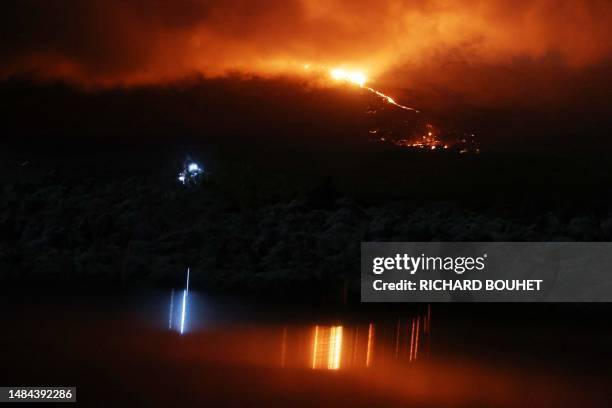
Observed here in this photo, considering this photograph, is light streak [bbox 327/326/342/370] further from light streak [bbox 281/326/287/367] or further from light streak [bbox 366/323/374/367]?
light streak [bbox 281/326/287/367]

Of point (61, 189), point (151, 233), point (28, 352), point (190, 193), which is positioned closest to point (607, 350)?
point (28, 352)

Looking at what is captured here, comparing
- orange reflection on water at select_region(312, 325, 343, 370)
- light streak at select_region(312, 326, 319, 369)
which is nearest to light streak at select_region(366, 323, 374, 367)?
orange reflection on water at select_region(312, 325, 343, 370)

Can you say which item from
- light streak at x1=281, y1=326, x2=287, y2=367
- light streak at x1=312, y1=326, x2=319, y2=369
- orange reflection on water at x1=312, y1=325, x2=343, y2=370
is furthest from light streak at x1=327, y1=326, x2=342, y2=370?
light streak at x1=281, y1=326, x2=287, y2=367

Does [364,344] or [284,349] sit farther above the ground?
[364,344]

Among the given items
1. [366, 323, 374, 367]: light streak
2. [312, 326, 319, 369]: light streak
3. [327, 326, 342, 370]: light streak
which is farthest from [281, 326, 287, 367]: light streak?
[366, 323, 374, 367]: light streak

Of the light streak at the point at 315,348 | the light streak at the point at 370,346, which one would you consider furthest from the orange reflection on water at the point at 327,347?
the light streak at the point at 370,346

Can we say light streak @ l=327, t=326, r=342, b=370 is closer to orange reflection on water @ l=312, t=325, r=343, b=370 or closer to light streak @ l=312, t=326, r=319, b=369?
orange reflection on water @ l=312, t=325, r=343, b=370

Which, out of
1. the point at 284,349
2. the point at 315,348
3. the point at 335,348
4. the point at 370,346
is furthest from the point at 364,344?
the point at 284,349

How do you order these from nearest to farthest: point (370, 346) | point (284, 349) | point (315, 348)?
1. point (284, 349)
2. point (315, 348)
3. point (370, 346)

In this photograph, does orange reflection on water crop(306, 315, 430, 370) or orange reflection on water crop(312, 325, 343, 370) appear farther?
orange reflection on water crop(306, 315, 430, 370)

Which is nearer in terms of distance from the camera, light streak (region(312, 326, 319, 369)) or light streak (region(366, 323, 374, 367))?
light streak (region(312, 326, 319, 369))

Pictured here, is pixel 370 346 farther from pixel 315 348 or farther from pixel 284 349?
pixel 284 349

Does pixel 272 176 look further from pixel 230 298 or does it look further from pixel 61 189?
pixel 230 298

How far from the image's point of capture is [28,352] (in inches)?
246
